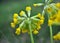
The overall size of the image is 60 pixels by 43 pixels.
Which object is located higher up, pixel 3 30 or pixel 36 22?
pixel 36 22

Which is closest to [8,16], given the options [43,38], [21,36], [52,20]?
[21,36]

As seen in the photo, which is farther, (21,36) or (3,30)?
(3,30)

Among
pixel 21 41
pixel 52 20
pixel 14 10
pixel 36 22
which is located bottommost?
pixel 21 41

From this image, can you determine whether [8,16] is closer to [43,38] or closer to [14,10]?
[14,10]

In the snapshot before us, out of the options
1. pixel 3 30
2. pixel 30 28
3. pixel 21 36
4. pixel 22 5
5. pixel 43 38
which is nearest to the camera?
pixel 30 28

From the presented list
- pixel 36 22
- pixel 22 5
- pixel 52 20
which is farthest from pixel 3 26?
pixel 52 20

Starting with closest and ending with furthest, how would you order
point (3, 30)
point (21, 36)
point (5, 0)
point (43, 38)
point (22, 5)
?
1. point (43, 38)
2. point (21, 36)
3. point (3, 30)
4. point (22, 5)
5. point (5, 0)
